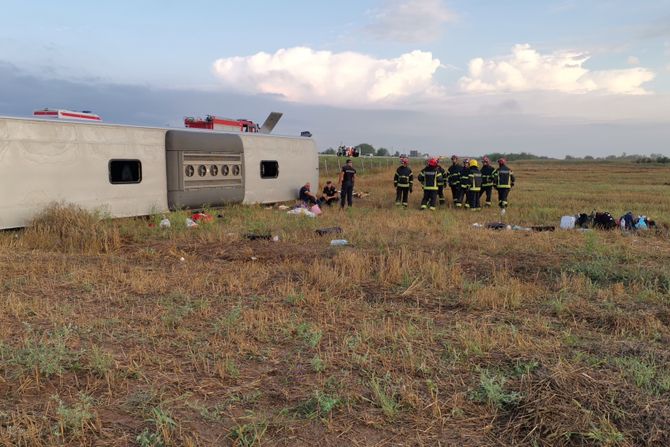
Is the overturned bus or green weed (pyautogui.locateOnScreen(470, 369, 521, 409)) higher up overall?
the overturned bus

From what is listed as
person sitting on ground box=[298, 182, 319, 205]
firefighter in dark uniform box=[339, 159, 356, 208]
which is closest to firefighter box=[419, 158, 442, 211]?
firefighter in dark uniform box=[339, 159, 356, 208]

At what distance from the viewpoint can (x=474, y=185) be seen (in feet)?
49.3

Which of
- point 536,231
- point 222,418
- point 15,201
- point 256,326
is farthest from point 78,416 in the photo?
point 536,231

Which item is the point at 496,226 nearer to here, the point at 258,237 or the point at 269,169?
the point at 258,237

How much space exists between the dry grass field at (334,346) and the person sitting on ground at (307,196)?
7.05 metres

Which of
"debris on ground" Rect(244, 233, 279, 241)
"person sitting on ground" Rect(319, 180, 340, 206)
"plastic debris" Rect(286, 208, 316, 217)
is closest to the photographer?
"debris on ground" Rect(244, 233, 279, 241)

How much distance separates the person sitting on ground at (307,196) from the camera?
15.6 m

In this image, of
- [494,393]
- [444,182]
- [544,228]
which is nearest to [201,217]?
[544,228]

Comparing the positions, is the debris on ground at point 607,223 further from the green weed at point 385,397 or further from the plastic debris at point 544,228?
the green weed at point 385,397

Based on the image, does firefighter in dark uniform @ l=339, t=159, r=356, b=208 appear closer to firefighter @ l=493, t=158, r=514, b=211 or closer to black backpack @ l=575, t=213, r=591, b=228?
firefighter @ l=493, t=158, r=514, b=211

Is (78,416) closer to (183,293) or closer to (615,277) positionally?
(183,293)

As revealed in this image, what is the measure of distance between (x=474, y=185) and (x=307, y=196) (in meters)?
4.75

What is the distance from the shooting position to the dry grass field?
3006 millimetres

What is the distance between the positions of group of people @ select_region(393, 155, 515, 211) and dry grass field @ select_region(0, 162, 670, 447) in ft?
21.2
